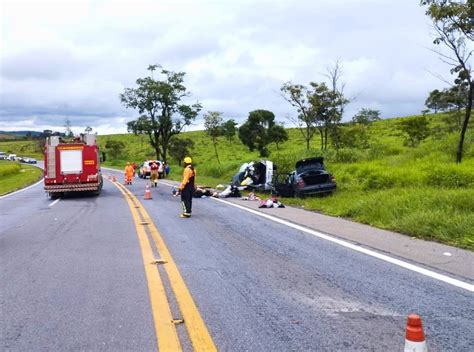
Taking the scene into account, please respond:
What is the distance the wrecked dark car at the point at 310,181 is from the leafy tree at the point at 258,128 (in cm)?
3362

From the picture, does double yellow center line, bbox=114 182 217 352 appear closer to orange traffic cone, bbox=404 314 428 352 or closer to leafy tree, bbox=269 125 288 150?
orange traffic cone, bbox=404 314 428 352

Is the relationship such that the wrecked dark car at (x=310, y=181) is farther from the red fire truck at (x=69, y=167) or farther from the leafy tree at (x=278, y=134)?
the leafy tree at (x=278, y=134)

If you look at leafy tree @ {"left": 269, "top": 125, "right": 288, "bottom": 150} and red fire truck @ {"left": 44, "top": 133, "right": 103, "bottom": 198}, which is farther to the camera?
leafy tree @ {"left": 269, "top": 125, "right": 288, "bottom": 150}

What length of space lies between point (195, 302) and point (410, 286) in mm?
2536

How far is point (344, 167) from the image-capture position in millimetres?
20266

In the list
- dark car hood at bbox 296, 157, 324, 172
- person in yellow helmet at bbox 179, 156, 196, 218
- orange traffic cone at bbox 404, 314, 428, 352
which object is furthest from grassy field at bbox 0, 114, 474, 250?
orange traffic cone at bbox 404, 314, 428, 352

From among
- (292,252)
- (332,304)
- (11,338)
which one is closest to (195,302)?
(332,304)

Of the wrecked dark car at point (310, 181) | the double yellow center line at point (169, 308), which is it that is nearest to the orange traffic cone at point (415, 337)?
the double yellow center line at point (169, 308)

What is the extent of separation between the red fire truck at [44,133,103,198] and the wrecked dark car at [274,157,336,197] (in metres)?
8.92

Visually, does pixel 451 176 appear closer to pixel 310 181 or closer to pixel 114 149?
pixel 310 181

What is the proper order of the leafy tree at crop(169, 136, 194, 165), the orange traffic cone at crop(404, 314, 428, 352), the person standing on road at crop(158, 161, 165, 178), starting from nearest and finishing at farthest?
the orange traffic cone at crop(404, 314, 428, 352)
the person standing on road at crop(158, 161, 165, 178)
the leafy tree at crop(169, 136, 194, 165)

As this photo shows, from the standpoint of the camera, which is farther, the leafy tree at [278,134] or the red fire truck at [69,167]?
the leafy tree at [278,134]

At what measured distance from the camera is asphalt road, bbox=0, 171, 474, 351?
13.6 feet

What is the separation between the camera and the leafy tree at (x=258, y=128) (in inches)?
2044
